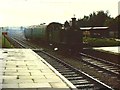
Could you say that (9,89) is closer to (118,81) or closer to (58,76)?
(58,76)

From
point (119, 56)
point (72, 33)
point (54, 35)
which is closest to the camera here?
point (119, 56)

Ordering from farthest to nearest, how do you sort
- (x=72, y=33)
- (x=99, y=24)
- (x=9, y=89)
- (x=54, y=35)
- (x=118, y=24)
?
(x=99, y=24) < (x=118, y=24) < (x=54, y=35) < (x=72, y=33) < (x=9, y=89)

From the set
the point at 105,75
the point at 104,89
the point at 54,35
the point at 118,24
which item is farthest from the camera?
the point at 118,24

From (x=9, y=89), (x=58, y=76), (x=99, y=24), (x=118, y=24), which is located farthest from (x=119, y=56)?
(x=99, y=24)

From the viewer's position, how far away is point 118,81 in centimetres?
1202

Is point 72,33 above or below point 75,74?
above

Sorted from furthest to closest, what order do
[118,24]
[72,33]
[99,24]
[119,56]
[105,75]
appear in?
[99,24], [118,24], [72,33], [119,56], [105,75]

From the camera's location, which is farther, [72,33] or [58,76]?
[72,33]

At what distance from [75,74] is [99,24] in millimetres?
64725

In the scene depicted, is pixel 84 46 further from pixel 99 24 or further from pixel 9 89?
pixel 99 24

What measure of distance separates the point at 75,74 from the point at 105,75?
4.25 feet

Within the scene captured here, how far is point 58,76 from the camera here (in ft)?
37.3

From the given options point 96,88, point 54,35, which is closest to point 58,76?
point 96,88

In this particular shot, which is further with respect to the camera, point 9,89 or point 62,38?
point 62,38
